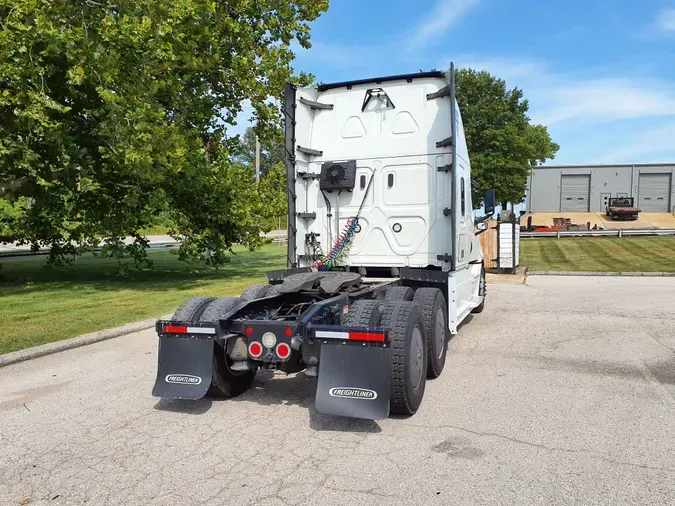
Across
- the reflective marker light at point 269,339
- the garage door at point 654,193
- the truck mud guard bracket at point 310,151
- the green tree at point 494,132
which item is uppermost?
the green tree at point 494,132

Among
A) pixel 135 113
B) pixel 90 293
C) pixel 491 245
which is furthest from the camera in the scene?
pixel 491 245

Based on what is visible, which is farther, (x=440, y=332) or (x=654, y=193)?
(x=654, y=193)

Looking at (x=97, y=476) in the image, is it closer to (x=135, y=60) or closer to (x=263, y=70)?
(x=135, y=60)

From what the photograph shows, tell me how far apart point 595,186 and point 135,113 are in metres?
54.7

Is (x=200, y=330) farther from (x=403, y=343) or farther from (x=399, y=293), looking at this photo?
(x=399, y=293)

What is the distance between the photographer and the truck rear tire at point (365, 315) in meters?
4.59

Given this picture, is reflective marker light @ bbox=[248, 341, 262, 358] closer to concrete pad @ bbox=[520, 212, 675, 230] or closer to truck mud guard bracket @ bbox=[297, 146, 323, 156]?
truck mud guard bracket @ bbox=[297, 146, 323, 156]

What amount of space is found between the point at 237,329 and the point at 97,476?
160 cm

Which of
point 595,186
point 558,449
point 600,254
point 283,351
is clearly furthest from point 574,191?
point 283,351

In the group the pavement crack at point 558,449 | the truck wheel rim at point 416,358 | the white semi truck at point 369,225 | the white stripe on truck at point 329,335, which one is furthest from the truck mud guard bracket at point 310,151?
the pavement crack at point 558,449

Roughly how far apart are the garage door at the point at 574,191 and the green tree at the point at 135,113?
1771 inches

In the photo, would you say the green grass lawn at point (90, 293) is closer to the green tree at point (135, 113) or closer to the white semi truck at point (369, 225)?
the green tree at point (135, 113)

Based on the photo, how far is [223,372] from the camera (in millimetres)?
4871

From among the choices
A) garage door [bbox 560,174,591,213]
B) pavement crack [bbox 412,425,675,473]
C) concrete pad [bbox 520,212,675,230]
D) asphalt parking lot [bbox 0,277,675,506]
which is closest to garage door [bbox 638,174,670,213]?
garage door [bbox 560,174,591,213]
